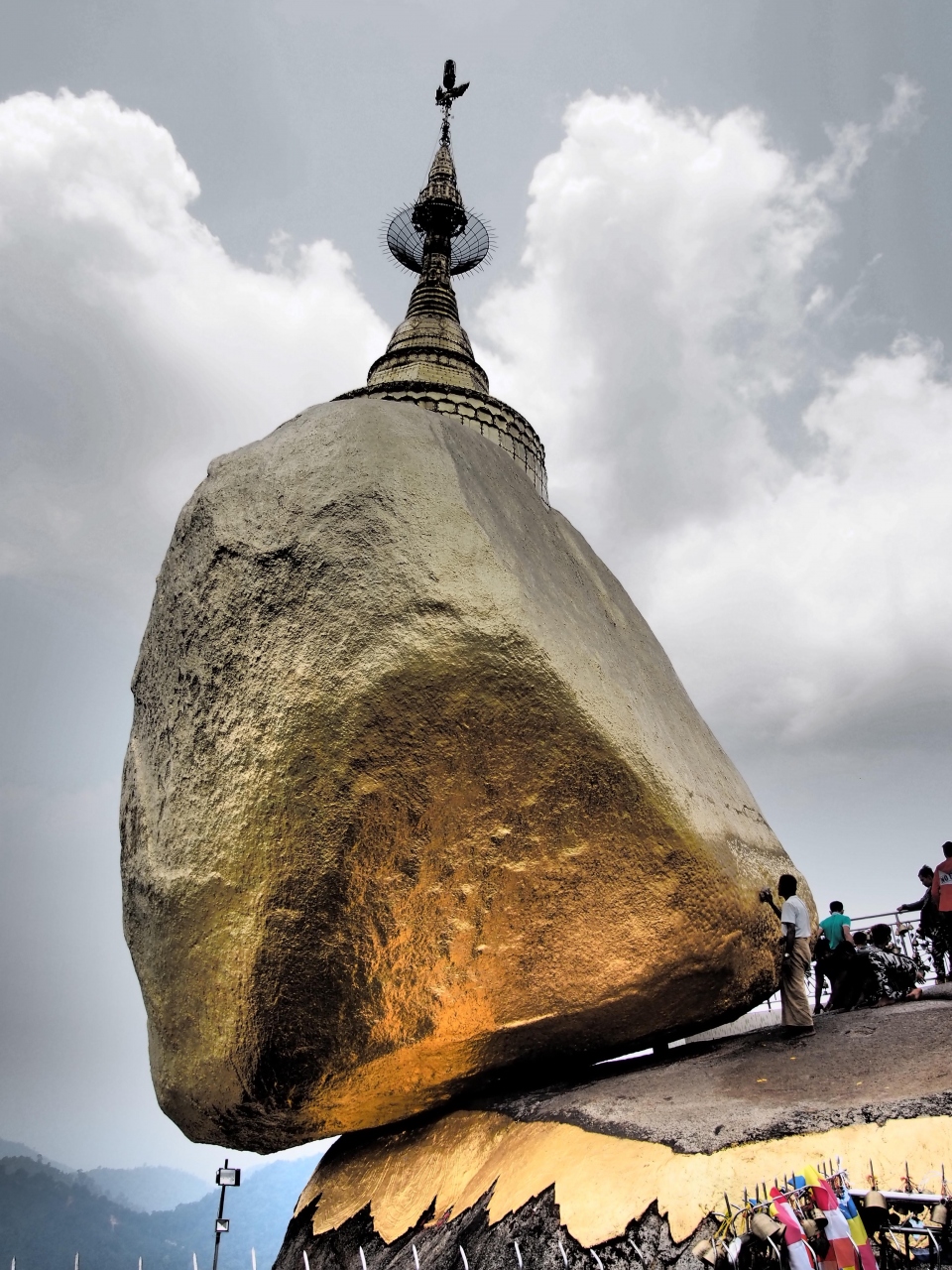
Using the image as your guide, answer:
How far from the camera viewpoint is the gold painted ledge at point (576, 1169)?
311cm

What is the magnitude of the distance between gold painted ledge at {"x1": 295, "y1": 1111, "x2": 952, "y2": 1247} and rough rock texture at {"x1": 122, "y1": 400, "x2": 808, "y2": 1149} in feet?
1.05

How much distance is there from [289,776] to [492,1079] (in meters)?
2.12

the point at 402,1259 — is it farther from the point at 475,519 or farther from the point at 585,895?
the point at 475,519

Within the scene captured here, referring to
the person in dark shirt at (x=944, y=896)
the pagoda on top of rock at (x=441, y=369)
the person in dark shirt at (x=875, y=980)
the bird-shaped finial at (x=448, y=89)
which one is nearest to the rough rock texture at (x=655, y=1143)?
the person in dark shirt at (x=875, y=980)

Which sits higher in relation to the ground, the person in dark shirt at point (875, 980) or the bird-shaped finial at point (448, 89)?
the bird-shaped finial at point (448, 89)

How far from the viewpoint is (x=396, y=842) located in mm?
4355

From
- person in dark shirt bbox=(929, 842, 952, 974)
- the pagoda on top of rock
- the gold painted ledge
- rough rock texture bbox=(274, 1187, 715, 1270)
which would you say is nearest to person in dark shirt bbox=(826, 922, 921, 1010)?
person in dark shirt bbox=(929, 842, 952, 974)

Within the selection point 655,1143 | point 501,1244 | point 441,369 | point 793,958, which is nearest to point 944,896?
point 793,958

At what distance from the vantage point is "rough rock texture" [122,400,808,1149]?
4.32 metres

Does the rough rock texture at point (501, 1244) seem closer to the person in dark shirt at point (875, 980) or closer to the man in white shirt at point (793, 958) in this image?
the man in white shirt at point (793, 958)

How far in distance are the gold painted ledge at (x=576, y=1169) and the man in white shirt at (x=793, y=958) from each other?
5.19 ft

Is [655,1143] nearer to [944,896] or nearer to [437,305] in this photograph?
[944,896]

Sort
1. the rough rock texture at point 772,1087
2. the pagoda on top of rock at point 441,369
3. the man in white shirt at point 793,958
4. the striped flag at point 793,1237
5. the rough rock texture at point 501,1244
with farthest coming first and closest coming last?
the pagoda on top of rock at point 441,369 → the man in white shirt at point 793,958 → the rough rock texture at point 772,1087 → the rough rock texture at point 501,1244 → the striped flag at point 793,1237

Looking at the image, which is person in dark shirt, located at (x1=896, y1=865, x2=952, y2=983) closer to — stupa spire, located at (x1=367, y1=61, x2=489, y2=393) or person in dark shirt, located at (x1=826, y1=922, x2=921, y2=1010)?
person in dark shirt, located at (x1=826, y1=922, x2=921, y2=1010)
